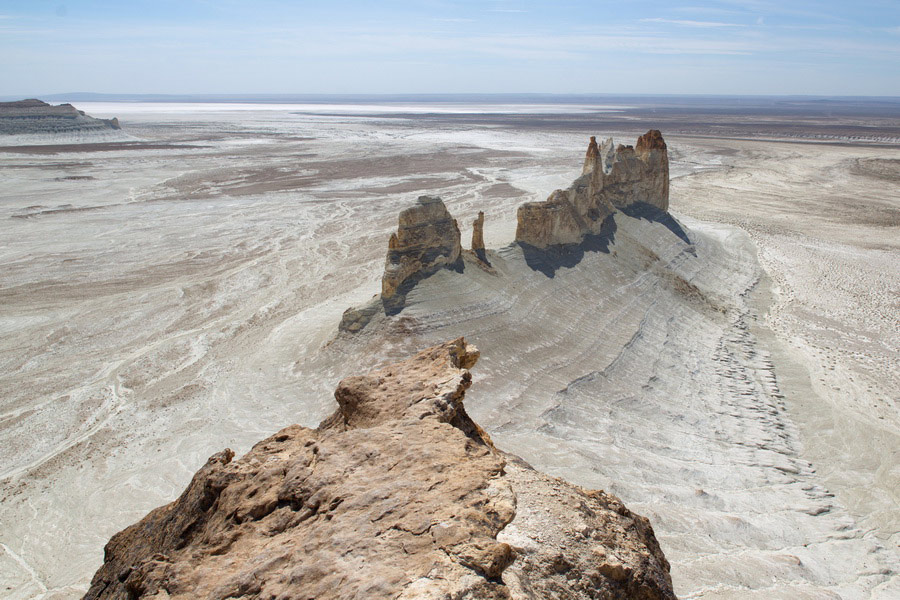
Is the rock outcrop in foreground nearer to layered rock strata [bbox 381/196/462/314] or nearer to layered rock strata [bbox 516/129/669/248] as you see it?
layered rock strata [bbox 381/196/462/314]

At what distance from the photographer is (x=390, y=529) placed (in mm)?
4125

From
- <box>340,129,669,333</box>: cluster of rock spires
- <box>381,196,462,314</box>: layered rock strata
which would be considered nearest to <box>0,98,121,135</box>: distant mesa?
<box>340,129,669,333</box>: cluster of rock spires

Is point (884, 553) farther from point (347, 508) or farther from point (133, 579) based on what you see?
point (133, 579)

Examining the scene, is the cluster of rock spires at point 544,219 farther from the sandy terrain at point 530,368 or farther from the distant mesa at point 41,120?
the distant mesa at point 41,120

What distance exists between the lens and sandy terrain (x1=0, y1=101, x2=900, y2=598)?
10195 millimetres

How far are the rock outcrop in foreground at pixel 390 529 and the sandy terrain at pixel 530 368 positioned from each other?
4.62 meters

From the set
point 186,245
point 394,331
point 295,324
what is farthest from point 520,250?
point 186,245

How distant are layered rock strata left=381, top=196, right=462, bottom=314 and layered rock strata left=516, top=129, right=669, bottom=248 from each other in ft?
12.5

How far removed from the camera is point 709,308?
856 inches

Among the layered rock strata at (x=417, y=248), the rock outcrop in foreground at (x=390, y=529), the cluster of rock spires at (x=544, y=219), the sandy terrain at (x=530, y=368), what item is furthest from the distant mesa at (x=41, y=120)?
the rock outcrop in foreground at (x=390, y=529)

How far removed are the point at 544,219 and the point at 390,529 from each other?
16.9 metres

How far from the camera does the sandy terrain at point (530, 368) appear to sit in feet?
33.4

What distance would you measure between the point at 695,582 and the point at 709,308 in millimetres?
15622

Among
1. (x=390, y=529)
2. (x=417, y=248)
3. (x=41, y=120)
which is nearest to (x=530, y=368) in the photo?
(x=417, y=248)
